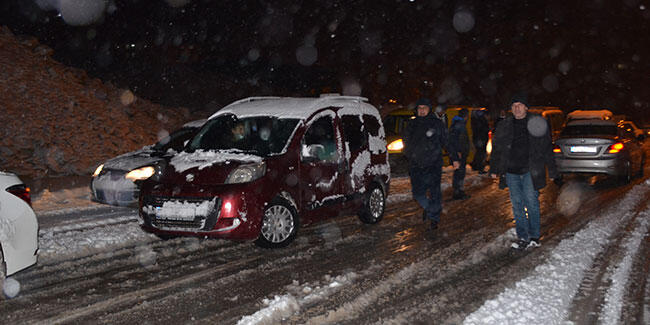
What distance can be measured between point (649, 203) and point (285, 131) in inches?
287

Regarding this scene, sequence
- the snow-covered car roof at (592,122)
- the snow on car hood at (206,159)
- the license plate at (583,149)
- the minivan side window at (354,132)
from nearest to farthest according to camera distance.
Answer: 1. the snow on car hood at (206,159)
2. the minivan side window at (354,132)
3. the license plate at (583,149)
4. the snow-covered car roof at (592,122)

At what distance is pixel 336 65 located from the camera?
29.8m

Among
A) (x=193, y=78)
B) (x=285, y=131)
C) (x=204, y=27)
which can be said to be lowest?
(x=285, y=131)

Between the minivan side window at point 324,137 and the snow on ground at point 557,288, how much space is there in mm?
2985

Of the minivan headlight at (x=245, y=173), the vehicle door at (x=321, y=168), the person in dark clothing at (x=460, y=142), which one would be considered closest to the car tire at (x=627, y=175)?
the person in dark clothing at (x=460, y=142)

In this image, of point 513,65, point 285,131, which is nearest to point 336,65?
point 513,65

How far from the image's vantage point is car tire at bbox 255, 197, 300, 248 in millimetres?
6531

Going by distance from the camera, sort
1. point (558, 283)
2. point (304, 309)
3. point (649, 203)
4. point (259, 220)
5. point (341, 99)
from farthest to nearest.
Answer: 1. point (649, 203)
2. point (341, 99)
3. point (259, 220)
4. point (558, 283)
5. point (304, 309)

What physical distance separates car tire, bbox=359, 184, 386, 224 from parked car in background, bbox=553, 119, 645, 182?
5.99 m

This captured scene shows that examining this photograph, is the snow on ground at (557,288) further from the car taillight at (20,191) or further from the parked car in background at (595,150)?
the parked car in background at (595,150)

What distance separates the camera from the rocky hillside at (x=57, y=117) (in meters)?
13.8

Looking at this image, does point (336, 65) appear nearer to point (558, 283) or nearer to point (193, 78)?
point (193, 78)

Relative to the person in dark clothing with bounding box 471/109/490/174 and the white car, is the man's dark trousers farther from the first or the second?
the white car

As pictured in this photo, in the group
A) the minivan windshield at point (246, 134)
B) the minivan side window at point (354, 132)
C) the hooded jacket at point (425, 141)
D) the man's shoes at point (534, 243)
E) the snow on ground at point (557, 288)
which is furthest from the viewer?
the minivan side window at point (354, 132)
